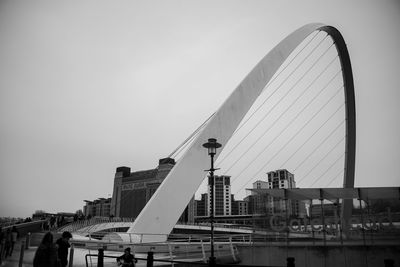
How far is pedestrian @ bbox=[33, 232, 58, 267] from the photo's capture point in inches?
214

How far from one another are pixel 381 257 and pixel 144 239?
10182 mm

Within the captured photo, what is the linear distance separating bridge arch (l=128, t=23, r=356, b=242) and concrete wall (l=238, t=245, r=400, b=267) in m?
2.04

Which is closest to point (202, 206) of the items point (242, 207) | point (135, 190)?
point (242, 207)

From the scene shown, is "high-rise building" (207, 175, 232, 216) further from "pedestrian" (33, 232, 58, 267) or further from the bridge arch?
"pedestrian" (33, 232, 58, 267)

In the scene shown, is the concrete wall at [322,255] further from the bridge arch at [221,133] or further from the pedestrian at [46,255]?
the pedestrian at [46,255]

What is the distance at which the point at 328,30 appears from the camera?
25094 mm

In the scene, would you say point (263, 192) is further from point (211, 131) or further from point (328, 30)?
point (328, 30)

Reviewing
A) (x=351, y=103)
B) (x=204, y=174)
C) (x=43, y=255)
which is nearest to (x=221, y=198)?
(x=351, y=103)

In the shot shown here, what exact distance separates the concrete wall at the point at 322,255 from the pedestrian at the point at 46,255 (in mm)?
11003

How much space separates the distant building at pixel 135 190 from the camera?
119 metres

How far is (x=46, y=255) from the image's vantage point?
5.50 meters

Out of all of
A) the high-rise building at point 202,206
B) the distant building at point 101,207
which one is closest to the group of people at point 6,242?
the distant building at point 101,207

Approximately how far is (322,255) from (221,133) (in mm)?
7772

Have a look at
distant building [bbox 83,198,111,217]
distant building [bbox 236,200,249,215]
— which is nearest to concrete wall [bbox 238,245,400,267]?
distant building [bbox 236,200,249,215]
